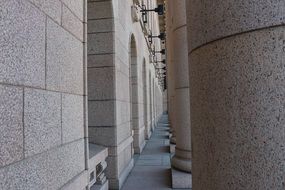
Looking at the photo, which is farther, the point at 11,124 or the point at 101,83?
the point at 101,83

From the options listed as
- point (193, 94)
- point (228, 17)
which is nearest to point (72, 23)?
point (193, 94)

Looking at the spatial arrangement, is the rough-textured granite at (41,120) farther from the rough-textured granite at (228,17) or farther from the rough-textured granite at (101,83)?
the rough-textured granite at (101,83)

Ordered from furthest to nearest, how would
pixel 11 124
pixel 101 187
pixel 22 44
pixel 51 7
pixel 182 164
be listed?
pixel 182 164 → pixel 101 187 → pixel 51 7 → pixel 22 44 → pixel 11 124

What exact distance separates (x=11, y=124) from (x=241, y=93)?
146 cm

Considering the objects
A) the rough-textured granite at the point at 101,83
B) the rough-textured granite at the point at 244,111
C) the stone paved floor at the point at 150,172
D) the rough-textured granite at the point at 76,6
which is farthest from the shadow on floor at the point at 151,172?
the rough-textured granite at the point at 244,111

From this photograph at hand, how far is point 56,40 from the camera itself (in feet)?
9.33

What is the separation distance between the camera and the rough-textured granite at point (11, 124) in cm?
190

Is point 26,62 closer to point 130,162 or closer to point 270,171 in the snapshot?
point 270,171

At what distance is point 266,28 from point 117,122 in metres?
4.99

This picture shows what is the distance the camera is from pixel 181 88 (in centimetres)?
620

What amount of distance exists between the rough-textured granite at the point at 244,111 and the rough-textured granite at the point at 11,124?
122 centimetres

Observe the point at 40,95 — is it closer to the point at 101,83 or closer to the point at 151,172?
the point at 101,83

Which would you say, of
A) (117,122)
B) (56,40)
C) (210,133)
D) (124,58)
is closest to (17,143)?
(56,40)

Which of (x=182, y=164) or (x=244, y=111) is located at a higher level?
(x=244, y=111)
